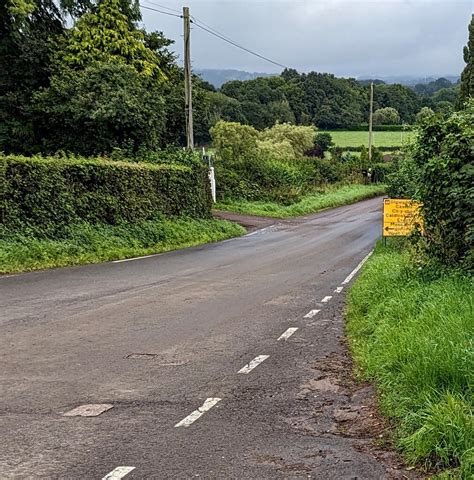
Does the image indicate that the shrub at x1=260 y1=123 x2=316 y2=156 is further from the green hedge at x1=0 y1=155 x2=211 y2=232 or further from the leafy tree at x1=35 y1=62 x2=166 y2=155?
the green hedge at x1=0 y1=155 x2=211 y2=232

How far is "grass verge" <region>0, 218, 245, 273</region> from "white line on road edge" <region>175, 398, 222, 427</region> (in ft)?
31.4

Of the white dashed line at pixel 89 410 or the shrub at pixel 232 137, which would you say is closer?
the white dashed line at pixel 89 410

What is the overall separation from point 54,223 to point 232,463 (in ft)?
43.7

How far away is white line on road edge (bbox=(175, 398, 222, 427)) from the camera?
512cm

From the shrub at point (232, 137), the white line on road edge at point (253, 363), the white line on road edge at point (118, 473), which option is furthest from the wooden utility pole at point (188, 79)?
the shrub at point (232, 137)

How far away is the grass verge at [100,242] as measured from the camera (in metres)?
14.7

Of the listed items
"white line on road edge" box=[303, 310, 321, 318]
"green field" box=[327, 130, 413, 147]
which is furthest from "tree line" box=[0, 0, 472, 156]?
"green field" box=[327, 130, 413, 147]

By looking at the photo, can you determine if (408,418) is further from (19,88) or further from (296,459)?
(19,88)

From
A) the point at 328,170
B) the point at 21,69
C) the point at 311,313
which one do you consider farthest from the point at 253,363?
the point at 328,170

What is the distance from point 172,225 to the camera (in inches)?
877

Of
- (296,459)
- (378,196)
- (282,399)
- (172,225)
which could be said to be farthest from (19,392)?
(378,196)

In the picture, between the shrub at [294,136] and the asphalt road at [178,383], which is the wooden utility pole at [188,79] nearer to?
the asphalt road at [178,383]

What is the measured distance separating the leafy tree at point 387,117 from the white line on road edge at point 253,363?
4257 inches

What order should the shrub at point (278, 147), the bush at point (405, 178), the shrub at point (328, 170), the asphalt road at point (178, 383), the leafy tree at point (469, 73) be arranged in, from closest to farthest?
1. the asphalt road at point (178, 383)
2. the bush at point (405, 178)
3. the leafy tree at point (469, 73)
4. the shrub at point (328, 170)
5. the shrub at point (278, 147)
